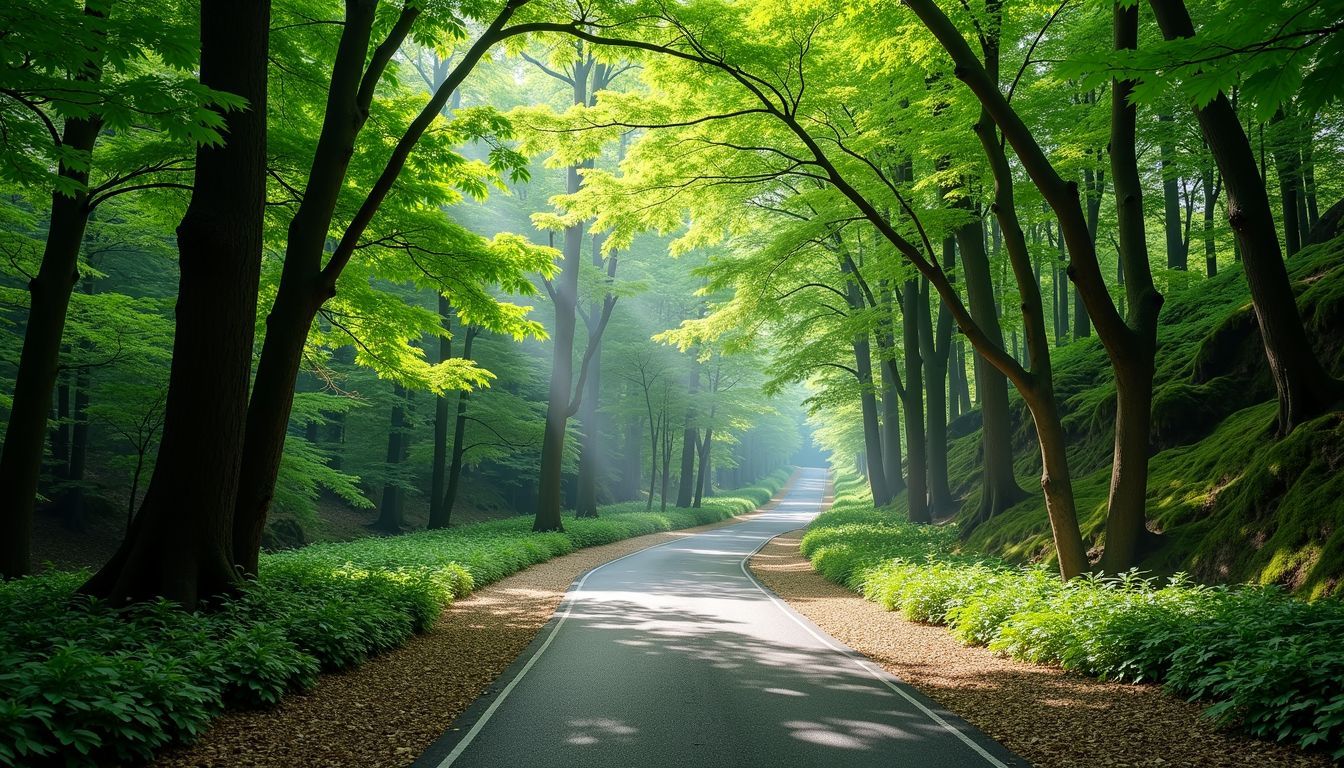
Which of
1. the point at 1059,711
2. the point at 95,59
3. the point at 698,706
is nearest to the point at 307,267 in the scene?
the point at 95,59

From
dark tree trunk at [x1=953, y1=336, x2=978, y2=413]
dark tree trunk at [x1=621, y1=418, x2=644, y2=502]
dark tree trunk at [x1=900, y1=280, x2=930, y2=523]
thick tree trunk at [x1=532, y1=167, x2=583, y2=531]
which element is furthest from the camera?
dark tree trunk at [x1=621, y1=418, x2=644, y2=502]

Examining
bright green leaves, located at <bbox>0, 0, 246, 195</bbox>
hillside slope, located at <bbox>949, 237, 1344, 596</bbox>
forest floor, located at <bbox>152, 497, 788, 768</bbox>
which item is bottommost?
forest floor, located at <bbox>152, 497, 788, 768</bbox>

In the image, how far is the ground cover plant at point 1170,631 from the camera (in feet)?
16.9

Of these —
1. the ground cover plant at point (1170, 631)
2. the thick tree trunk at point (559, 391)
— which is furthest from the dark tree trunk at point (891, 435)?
the ground cover plant at point (1170, 631)

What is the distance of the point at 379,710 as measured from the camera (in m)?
6.28

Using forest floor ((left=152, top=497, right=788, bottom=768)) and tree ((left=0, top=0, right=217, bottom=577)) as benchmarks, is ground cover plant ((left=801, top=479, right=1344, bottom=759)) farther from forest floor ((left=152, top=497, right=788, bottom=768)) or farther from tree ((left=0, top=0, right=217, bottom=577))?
tree ((left=0, top=0, right=217, bottom=577))

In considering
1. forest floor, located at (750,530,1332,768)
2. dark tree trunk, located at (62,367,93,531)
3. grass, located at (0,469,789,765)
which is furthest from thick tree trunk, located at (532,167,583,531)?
forest floor, located at (750,530,1332,768)

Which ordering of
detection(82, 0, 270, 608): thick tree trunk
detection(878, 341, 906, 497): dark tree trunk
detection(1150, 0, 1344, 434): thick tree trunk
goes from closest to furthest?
detection(82, 0, 270, 608): thick tree trunk < detection(1150, 0, 1344, 434): thick tree trunk < detection(878, 341, 906, 497): dark tree trunk

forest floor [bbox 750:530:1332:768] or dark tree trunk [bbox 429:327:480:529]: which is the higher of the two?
dark tree trunk [bbox 429:327:480:529]

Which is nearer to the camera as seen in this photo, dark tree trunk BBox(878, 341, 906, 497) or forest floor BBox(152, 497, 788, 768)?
forest floor BBox(152, 497, 788, 768)

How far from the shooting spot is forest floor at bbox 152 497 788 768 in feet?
16.6

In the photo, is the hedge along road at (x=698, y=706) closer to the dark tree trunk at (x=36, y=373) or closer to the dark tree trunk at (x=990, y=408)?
the dark tree trunk at (x=990, y=408)

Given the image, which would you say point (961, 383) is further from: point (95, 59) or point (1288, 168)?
point (95, 59)

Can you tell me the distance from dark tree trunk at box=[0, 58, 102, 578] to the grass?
3.63 feet
